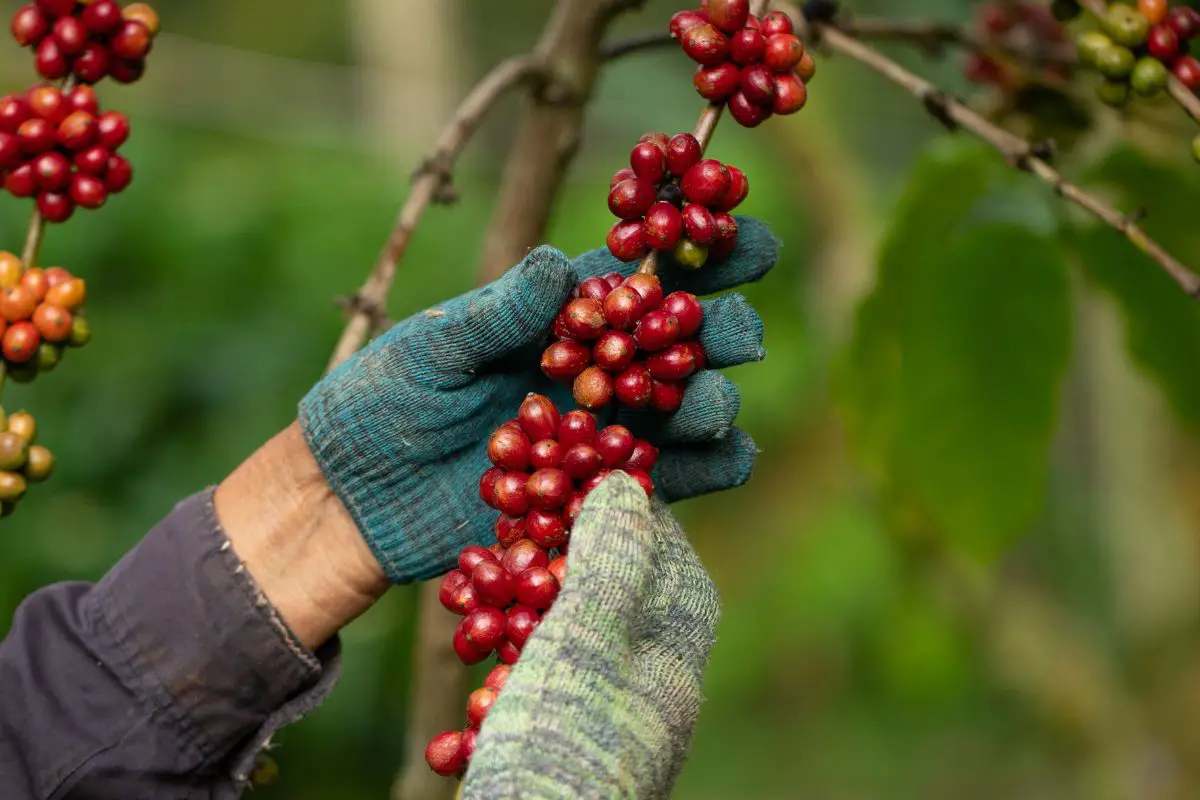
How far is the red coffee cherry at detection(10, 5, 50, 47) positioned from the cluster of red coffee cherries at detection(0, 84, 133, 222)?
0.06 m

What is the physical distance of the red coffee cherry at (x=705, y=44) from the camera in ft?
3.01

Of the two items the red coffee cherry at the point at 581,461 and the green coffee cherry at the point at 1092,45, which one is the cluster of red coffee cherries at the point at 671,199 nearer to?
the red coffee cherry at the point at 581,461

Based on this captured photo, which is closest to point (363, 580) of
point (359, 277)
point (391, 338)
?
point (391, 338)

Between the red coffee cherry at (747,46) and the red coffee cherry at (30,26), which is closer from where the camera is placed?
the red coffee cherry at (747,46)

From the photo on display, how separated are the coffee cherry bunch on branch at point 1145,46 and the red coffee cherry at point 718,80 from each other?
1.34ft

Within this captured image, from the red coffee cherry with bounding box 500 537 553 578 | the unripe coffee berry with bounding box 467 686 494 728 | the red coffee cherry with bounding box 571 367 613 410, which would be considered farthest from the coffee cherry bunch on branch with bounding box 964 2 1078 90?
the unripe coffee berry with bounding box 467 686 494 728

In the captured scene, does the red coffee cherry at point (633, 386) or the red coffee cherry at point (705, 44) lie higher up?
the red coffee cherry at point (705, 44)

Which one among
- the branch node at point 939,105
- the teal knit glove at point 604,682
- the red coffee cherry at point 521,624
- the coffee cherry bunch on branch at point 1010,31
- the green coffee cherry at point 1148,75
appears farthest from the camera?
the coffee cherry bunch on branch at point 1010,31

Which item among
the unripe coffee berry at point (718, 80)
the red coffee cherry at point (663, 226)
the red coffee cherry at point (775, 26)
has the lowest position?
the red coffee cherry at point (663, 226)

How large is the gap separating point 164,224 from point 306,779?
1586 millimetres

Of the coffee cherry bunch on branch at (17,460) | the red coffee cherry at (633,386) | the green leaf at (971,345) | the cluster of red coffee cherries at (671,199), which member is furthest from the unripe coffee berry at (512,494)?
the green leaf at (971,345)

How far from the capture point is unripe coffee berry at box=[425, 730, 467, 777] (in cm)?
84

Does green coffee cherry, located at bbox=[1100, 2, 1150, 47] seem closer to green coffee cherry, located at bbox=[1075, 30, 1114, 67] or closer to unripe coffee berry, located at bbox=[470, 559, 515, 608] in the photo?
green coffee cherry, located at bbox=[1075, 30, 1114, 67]

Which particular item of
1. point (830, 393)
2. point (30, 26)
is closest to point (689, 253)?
point (30, 26)
